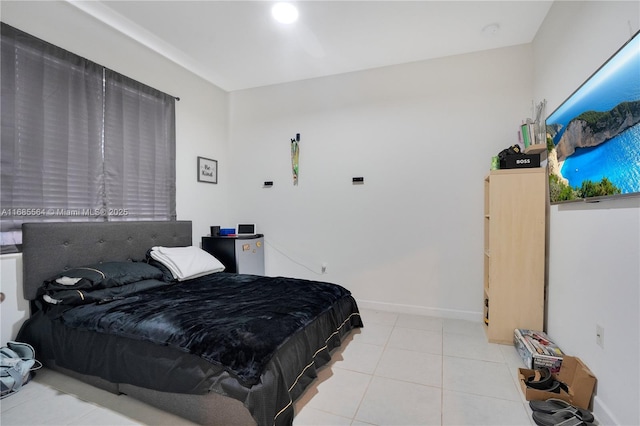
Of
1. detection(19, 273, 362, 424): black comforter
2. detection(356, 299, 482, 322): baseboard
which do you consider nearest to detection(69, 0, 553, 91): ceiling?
detection(19, 273, 362, 424): black comforter

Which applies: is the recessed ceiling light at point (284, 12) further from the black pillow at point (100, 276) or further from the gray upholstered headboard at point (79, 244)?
the black pillow at point (100, 276)

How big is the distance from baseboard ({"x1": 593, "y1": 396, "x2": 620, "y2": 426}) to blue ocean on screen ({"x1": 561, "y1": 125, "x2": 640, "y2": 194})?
1.12 m

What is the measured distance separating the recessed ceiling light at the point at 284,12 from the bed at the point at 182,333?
2346mm

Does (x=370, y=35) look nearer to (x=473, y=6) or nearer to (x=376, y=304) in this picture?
(x=473, y=6)

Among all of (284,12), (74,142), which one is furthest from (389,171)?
(74,142)

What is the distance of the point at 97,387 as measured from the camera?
75.2 inches

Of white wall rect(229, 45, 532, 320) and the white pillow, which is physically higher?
white wall rect(229, 45, 532, 320)

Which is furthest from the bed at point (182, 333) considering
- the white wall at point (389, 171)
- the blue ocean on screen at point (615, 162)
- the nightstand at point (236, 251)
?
the blue ocean on screen at point (615, 162)

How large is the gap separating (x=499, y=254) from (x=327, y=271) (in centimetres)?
191

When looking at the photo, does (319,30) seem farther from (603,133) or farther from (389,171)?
(603,133)

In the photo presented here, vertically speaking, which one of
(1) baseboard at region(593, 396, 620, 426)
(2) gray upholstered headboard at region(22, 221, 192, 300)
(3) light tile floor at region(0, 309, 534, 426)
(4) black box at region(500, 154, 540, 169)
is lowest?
(3) light tile floor at region(0, 309, 534, 426)

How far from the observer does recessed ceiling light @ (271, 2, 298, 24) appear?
2.44 metres

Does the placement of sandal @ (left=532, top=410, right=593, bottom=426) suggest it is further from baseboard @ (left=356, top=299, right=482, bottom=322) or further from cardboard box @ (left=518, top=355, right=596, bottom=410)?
baseboard @ (left=356, top=299, right=482, bottom=322)

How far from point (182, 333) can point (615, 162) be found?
237 cm
